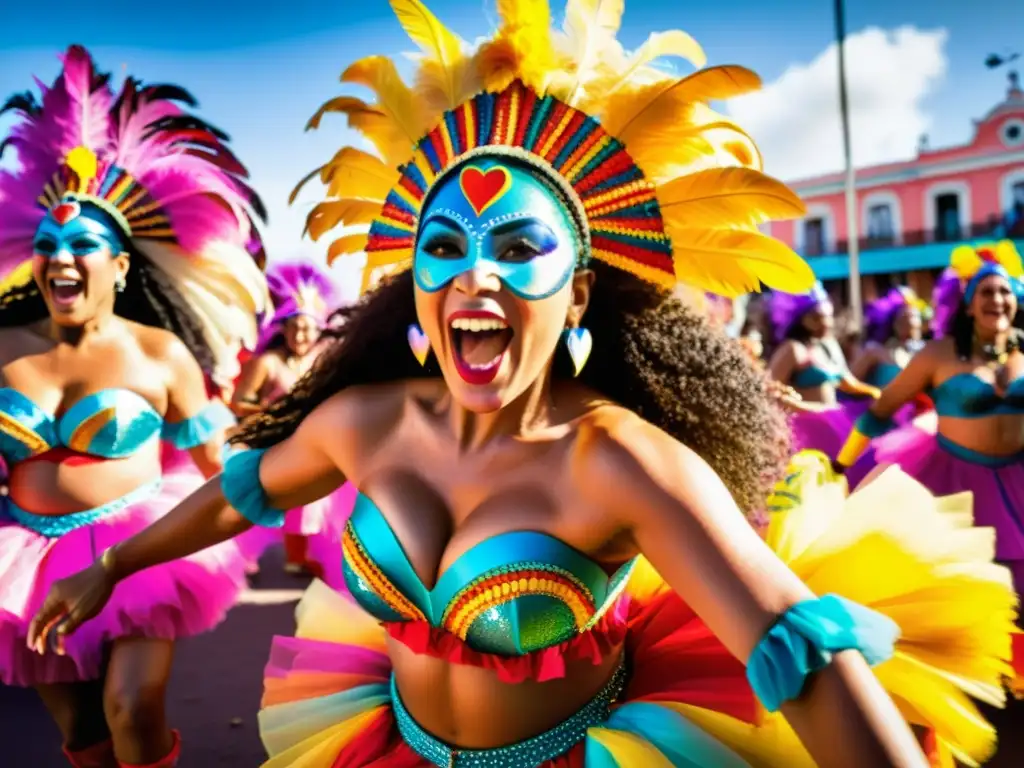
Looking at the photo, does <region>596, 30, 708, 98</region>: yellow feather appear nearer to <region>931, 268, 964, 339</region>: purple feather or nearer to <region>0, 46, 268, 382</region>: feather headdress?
<region>0, 46, 268, 382</region>: feather headdress

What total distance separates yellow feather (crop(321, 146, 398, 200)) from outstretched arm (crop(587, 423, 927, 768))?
33.4 inches

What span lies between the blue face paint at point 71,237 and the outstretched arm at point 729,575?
89.7 inches

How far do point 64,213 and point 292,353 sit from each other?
3.75 metres

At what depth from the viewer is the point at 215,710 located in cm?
411

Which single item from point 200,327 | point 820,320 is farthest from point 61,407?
point 820,320

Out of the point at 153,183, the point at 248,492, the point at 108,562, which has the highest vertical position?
the point at 153,183

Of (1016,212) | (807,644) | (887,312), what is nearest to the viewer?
(807,644)

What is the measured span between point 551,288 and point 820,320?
19.7 ft

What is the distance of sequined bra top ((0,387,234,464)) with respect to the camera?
2998mm

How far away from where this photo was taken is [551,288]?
5.48 ft

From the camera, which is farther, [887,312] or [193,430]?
[887,312]

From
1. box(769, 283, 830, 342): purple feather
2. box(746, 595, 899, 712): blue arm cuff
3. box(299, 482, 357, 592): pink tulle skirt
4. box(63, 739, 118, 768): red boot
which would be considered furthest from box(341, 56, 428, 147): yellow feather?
box(769, 283, 830, 342): purple feather

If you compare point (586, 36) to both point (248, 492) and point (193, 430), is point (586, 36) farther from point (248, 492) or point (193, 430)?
point (193, 430)

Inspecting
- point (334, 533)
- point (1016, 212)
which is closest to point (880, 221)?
point (1016, 212)
